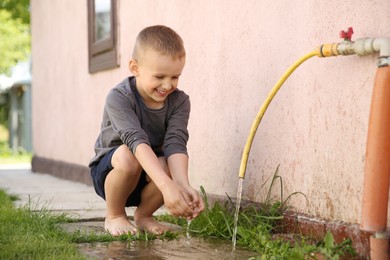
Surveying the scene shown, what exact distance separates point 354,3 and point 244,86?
99cm

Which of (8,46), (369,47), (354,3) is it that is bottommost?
(369,47)

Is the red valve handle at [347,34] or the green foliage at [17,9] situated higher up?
the green foliage at [17,9]

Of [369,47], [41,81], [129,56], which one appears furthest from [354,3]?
[41,81]

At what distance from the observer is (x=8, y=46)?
21.1 m

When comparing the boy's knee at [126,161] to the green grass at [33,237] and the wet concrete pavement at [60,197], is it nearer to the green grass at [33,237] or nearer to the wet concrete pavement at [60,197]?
the green grass at [33,237]

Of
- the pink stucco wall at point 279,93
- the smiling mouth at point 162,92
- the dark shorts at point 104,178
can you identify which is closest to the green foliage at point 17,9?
the pink stucco wall at point 279,93

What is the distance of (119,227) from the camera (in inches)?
122

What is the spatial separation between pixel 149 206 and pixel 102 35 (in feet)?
10.8

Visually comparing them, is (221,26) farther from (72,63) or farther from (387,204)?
(72,63)

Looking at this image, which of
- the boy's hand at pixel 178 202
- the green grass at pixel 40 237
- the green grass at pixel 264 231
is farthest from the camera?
the boy's hand at pixel 178 202

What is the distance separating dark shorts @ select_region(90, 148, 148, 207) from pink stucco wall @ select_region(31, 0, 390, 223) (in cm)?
51

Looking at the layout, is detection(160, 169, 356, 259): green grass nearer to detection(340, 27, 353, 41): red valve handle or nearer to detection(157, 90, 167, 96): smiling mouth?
detection(157, 90, 167, 96): smiling mouth

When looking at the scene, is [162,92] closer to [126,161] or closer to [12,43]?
[126,161]

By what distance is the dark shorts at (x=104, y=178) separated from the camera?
10.4ft
